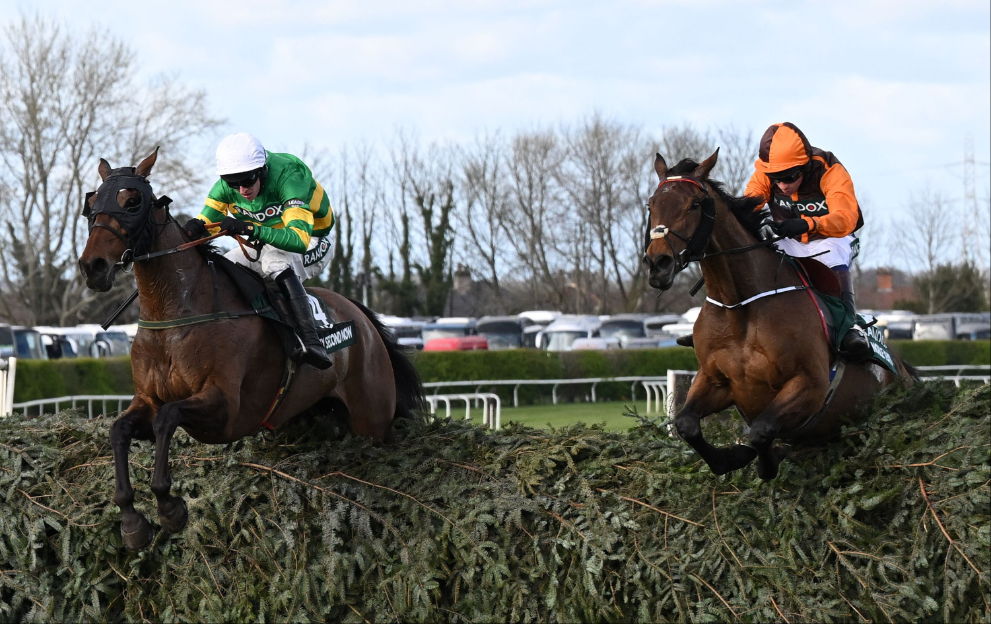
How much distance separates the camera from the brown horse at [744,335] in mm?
4582

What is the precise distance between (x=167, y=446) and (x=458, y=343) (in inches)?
867

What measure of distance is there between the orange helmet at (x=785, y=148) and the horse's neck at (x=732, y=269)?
54 cm

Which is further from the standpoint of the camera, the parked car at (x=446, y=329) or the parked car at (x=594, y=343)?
the parked car at (x=446, y=329)

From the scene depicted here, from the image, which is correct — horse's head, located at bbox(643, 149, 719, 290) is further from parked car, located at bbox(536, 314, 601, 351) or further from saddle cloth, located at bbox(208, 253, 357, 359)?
parked car, located at bbox(536, 314, 601, 351)

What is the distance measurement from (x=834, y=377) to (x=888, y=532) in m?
0.94

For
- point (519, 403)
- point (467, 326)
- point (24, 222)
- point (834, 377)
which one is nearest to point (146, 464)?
point (834, 377)

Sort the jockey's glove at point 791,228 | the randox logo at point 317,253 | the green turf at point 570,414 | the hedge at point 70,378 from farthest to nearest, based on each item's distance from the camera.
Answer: the green turf at point 570,414
the hedge at point 70,378
the randox logo at point 317,253
the jockey's glove at point 791,228

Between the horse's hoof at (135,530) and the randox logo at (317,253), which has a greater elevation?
the randox logo at (317,253)

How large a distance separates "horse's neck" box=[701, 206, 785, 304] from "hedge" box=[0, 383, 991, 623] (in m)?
0.79

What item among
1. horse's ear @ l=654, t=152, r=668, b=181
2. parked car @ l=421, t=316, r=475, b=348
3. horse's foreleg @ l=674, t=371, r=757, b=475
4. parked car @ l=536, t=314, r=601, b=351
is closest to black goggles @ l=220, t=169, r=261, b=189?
horse's ear @ l=654, t=152, r=668, b=181

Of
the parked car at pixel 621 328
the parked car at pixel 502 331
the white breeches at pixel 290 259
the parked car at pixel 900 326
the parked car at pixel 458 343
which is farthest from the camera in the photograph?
the parked car at pixel 900 326

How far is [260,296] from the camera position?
18.1 feet

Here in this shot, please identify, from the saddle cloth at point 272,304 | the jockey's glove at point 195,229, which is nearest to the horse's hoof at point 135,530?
the saddle cloth at point 272,304

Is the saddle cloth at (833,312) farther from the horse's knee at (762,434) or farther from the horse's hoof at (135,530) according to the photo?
the horse's hoof at (135,530)
